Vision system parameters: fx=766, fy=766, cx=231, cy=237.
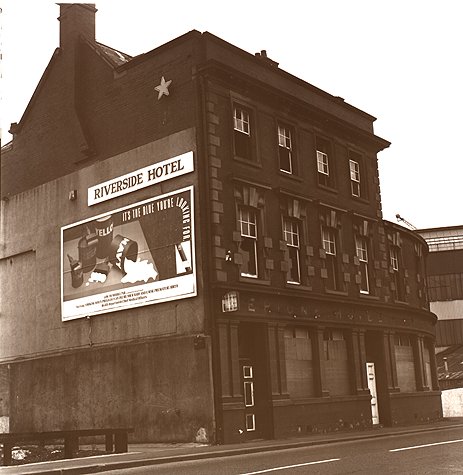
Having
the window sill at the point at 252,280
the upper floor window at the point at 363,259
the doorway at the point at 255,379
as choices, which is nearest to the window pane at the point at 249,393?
the doorway at the point at 255,379

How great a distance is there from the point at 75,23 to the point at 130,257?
34.8 feet

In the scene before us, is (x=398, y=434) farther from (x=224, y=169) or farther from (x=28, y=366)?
(x=28, y=366)

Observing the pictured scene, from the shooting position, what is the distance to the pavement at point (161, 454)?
16.3 meters

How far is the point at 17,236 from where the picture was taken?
31578 millimetres

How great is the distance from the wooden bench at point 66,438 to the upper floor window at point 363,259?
14.0 m

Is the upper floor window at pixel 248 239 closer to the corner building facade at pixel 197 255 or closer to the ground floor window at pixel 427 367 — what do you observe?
the corner building facade at pixel 197 255

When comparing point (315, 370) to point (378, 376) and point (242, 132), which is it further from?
point (242, 132)

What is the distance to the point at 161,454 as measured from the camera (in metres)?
19.3

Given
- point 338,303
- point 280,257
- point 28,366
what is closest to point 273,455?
point 280,257

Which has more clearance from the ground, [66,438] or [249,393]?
[249,393]

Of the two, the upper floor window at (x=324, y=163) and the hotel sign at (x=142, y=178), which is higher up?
the upper floor window at (x=324, y=163)

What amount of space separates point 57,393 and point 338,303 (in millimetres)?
10919

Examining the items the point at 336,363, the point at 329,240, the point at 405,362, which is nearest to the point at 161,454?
the point at 336,363

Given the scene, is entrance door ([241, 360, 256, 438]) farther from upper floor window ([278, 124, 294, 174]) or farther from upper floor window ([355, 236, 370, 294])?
upper floor window ([355, 236, 370, 294])
